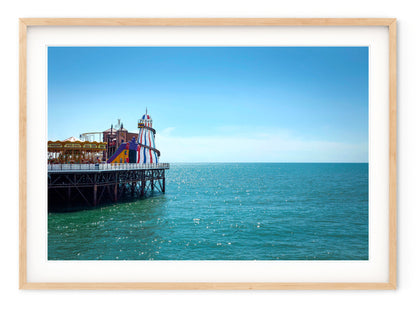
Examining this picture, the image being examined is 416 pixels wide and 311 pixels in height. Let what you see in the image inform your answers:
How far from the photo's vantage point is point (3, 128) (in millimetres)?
2979

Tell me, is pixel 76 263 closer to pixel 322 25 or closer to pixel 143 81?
pixel 143 81

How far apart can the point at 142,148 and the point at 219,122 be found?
2.01 meters

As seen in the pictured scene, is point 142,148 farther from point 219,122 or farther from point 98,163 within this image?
point 98,163

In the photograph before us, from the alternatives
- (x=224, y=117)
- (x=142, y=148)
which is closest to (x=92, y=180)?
(x=142, y=148)

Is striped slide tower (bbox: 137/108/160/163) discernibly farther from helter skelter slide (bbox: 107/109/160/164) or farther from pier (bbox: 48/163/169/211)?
pier (bbox: 48/163/169/211)

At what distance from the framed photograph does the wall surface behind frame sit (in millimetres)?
125

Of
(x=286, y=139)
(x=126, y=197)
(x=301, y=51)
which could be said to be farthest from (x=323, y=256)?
(x=126, y=197)

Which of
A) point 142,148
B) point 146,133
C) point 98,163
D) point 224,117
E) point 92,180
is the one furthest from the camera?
point 92,180

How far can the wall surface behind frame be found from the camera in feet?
9.34

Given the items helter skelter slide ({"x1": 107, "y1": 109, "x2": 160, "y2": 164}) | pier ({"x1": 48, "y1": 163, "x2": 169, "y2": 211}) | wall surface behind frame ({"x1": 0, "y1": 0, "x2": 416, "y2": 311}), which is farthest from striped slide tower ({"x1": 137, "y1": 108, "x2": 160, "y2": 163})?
wall surface behind frame ({"x1": 0, "y1": 0, "x2": 416, "y2": 311})

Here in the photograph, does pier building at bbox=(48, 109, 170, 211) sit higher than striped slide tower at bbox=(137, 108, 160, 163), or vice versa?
striped slide tower at bbox=(137, 108, 160, 163)

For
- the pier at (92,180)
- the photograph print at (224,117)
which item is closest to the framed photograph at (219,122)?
the photograph print at (224,117)
